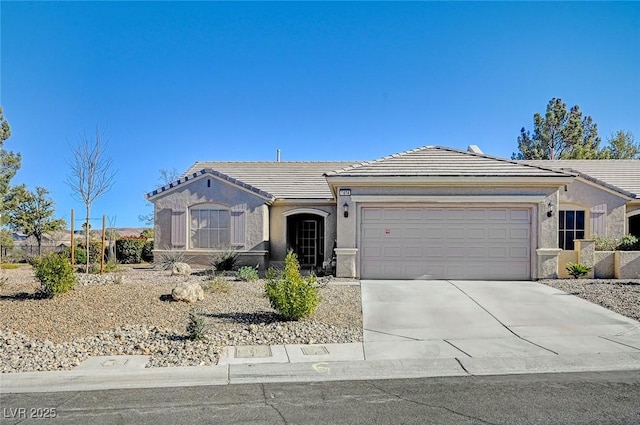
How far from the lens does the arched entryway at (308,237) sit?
69.3 ft

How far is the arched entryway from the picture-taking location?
21109 millimetres

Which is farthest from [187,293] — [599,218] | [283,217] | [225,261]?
[599,218]

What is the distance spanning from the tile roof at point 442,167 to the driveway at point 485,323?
3.46m

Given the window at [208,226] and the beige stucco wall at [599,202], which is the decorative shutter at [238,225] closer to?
the window at [208,226]

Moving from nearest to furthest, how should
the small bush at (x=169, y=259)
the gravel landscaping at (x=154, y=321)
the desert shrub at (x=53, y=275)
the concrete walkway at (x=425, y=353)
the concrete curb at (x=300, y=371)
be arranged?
1. the concrete curb at (x=300, y=371)
2. the concrete walkway at (x=425, y=353)
3. the gravel landscaping at (x=154, y=321)
4. the desert shrub at (x=53, y=275)
5. the small bush at (x=169, y=259)

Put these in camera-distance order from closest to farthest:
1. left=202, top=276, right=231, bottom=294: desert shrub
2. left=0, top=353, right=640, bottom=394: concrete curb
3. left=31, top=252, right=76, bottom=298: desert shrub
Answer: left=0, top=353, right=640, bottom=394: concrete curb, left=31, top=252, right=76, bottom=298: desert shrub, left=202, top=276, right=231, bottom=294: desert shrub

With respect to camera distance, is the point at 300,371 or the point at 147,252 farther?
the point at 147,252

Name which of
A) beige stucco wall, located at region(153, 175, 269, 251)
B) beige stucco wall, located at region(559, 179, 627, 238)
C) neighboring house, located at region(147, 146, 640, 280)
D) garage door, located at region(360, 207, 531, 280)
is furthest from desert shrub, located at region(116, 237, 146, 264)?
beige stucco wall, located at region(559, 179, 627, 238)

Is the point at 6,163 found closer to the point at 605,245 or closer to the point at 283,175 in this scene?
the point at 283,175

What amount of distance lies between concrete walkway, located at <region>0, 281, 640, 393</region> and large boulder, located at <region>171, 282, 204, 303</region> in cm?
340

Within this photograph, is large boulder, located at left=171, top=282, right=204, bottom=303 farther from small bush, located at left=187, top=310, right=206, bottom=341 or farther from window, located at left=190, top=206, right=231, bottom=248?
window, located at left=190, top=206, right=231, bottom=248

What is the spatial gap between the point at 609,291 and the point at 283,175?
1379 centimetres

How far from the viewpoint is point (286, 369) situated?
271 inches

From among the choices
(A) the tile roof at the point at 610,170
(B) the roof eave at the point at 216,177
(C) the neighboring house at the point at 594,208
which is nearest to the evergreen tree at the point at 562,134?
(A) the tile roof at the point at 610,170
